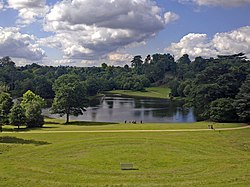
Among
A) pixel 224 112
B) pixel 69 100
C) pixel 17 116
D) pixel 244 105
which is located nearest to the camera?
pixel 17 116

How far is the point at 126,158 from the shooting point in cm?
3634

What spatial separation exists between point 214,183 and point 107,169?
410 inches

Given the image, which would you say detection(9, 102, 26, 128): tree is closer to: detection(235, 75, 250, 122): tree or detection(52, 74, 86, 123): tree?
detection(52, 74, 86, 123): tree

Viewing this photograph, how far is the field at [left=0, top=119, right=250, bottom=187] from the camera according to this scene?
26.3 m

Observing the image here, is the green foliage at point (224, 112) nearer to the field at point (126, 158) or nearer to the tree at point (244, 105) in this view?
the tree at point (244, 105)

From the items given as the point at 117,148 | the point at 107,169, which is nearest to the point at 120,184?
the point at 107,169

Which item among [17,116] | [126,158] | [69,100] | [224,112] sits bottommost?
[126,158]

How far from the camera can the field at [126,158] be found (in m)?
26.3

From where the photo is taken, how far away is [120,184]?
2525 centimetres

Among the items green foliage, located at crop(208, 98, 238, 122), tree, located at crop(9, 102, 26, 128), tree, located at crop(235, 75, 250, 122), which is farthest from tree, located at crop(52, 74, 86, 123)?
tree, located at crop(235, 75, 250, 122)

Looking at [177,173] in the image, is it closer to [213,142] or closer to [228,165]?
[228,165]

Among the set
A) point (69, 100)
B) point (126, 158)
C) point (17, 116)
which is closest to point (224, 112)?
point (69, 100)

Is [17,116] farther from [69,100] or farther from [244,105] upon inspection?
[244,105]

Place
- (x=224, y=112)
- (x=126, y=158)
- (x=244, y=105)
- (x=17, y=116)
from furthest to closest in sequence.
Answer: (x=224, y=112) → (x=244, y=105) → (x=17, y=116) → (x=126, y=158)
